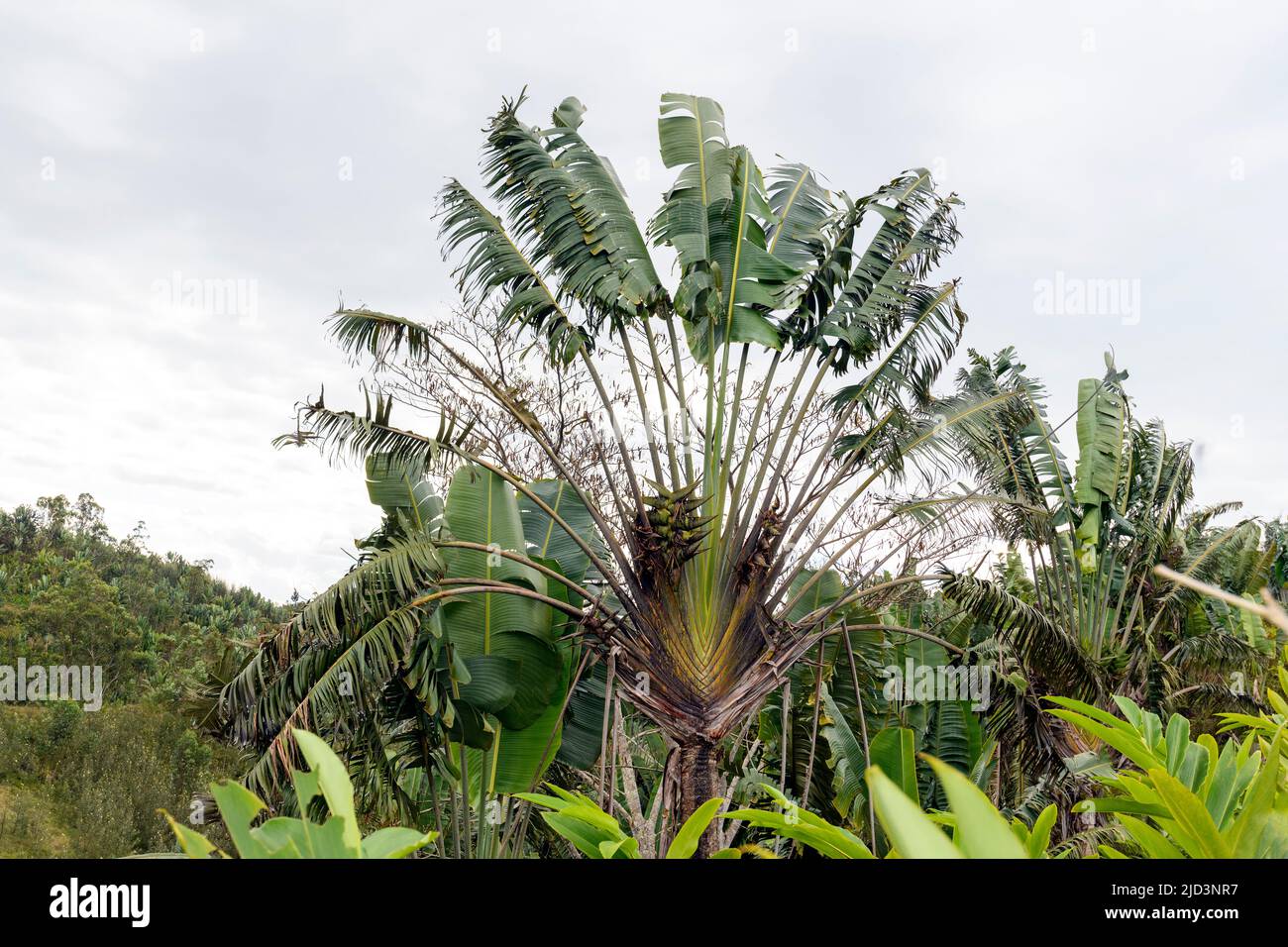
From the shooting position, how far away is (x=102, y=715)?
13961mm

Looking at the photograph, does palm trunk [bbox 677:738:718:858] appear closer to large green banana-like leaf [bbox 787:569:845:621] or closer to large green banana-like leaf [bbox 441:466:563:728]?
large green banana-like leaf [bbox 441:466:563:728]

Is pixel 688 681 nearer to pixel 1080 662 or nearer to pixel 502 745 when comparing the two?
pixel 502 745

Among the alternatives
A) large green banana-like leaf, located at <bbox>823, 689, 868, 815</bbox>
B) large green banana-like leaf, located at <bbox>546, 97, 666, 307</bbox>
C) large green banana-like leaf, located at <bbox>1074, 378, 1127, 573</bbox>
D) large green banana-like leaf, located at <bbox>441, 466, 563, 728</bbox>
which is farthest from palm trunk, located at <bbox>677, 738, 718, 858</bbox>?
large green banana-like leaf, located at <bbox>1074, 378, 1127, 573</bbox>

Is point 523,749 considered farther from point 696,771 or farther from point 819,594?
point 819,594

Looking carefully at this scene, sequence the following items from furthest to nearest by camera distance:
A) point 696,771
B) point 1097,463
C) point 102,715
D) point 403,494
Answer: point 102,715 < point 1097,463 < point 403,494 < point 696,771

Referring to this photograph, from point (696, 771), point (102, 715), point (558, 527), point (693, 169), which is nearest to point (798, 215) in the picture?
point (693, 169)

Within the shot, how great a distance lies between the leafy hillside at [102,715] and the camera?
11320mm

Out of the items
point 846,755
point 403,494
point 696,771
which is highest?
point 403,494

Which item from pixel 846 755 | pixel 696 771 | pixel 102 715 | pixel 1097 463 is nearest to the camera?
pixel 696 771

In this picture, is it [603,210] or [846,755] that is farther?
[846,755]

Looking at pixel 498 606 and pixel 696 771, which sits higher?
pixel 498 606

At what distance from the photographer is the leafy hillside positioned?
1132 centimetres
